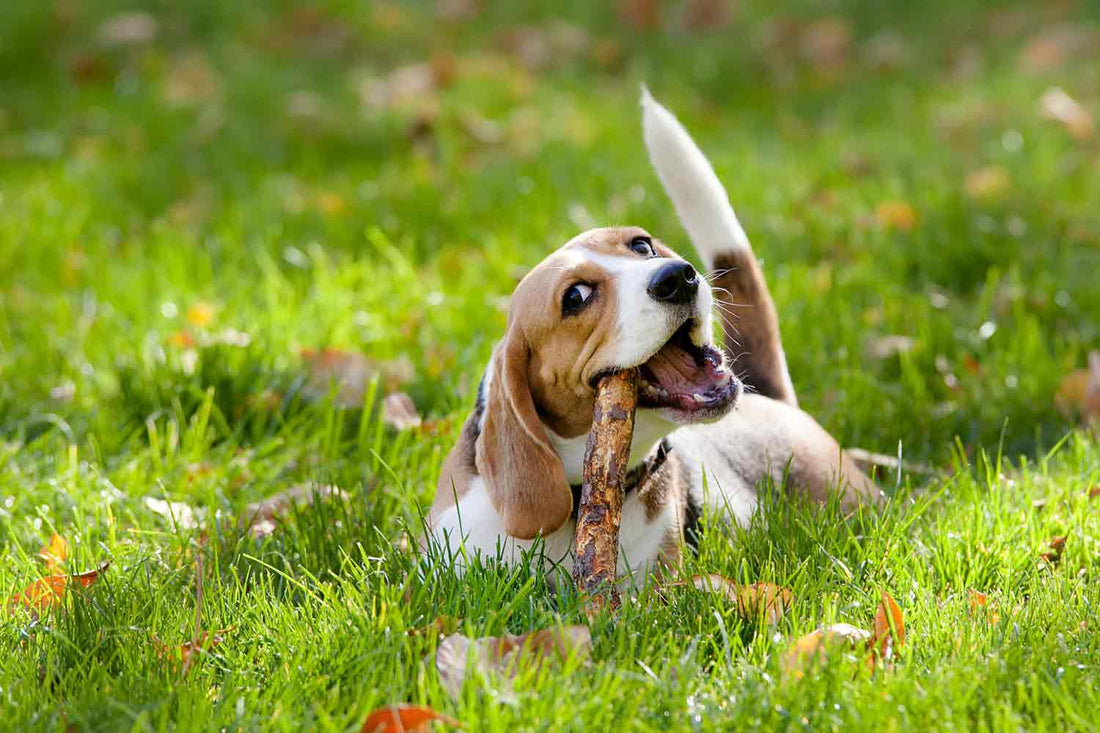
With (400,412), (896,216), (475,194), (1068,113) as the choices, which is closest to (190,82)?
(475,194)

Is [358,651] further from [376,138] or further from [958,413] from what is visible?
[376,138]

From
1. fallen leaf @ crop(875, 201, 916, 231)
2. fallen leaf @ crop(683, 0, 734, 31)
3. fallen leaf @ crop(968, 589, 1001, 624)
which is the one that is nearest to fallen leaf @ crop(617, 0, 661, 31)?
fallen leaf @ crop(683, 0, 734, 31)

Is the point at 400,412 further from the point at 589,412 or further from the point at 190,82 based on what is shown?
the point at 190,82

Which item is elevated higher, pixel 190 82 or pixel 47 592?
pixel 190 82

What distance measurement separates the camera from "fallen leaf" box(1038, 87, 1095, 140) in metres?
6.46

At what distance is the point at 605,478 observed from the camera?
274 centimetres

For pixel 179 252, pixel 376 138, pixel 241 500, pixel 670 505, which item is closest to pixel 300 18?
pixel 376 138

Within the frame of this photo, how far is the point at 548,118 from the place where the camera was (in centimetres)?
702

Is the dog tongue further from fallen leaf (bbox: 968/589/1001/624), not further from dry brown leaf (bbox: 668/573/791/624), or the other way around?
fallen leaf (bbox: 968/589/1001/624)

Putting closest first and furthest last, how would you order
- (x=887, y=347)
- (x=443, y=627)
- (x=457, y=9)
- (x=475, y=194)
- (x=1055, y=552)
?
(x=443, y=627), (x=1055, y=552), (x=887, y=347), (x=475, y=194), (x=457, y=9)

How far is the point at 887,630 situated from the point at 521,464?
0.81m

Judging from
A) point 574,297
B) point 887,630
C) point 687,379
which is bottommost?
point 887,630

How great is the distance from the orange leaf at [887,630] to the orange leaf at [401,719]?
840 mm

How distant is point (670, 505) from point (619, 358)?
48 centimetres
